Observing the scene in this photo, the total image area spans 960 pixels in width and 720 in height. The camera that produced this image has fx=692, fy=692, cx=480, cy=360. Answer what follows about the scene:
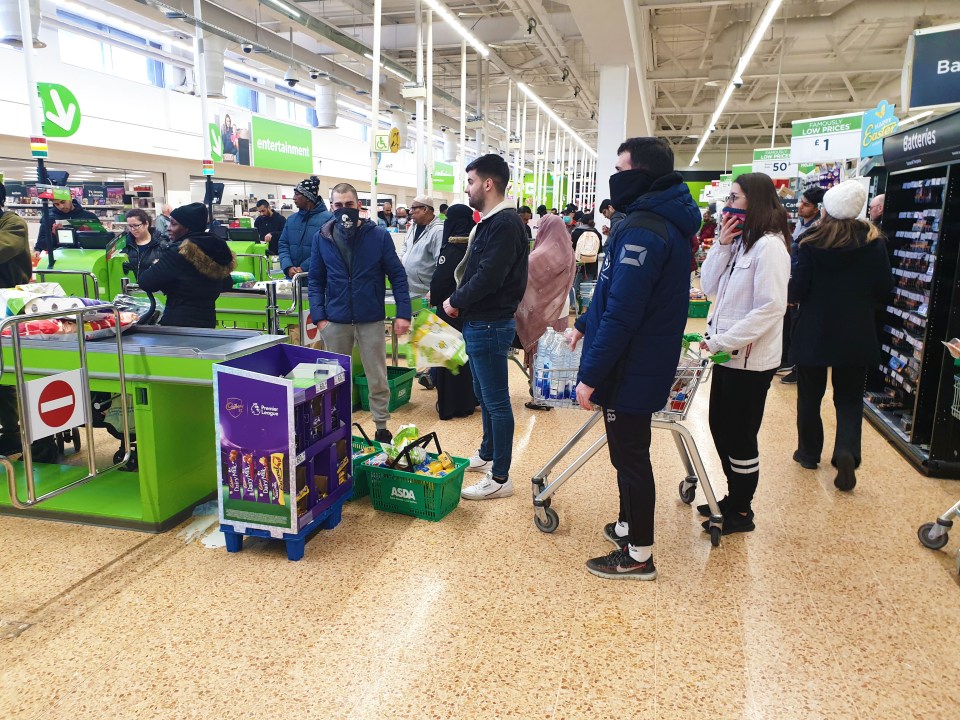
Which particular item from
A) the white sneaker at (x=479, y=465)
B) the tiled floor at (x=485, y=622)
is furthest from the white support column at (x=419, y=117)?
the tiled floor at (x=485, y=622)

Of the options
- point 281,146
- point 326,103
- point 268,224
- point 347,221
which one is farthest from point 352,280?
point 281,146

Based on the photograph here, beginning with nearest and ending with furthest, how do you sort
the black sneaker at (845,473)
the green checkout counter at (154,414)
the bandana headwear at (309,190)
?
the green checkout counter at (154,414), the black sneaker at (845,473), the bandana headwear at (309,190)

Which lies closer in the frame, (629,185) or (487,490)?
(629,185)

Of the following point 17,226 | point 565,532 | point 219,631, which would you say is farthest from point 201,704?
point 17,226

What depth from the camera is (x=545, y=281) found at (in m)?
5.73

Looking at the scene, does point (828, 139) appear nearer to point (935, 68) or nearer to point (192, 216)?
point (935, 68)

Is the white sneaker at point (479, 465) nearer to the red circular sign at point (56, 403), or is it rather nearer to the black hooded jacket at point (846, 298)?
the black hooded jacket at point (846, 298)

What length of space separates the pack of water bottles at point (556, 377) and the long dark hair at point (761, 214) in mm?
1006

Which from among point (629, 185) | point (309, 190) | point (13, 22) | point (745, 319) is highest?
point (13, 22)

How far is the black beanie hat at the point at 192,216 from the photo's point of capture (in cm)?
418

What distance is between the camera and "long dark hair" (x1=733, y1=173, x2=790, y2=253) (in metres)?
3.22

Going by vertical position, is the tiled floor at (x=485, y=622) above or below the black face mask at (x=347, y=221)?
below

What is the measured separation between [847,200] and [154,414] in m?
3.89

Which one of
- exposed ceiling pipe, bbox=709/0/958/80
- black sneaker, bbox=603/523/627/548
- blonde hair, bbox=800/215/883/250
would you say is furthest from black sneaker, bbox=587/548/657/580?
exposed ceiling pipe, bbox=709/0/958/80
